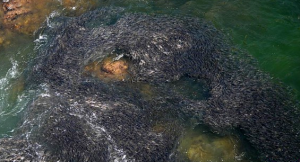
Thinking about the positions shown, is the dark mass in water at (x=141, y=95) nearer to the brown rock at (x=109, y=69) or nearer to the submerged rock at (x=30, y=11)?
the brown rock at (x=109, y=69)

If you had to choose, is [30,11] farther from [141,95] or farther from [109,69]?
[141,95]

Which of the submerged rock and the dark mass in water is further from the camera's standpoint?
the submerged rock

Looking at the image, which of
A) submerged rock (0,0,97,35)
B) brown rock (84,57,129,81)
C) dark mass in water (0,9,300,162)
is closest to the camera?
dark mass in water (0,9,300,162)

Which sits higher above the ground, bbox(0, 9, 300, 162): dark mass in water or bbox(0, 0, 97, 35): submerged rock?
bbox(0, 0, 97, 35): submerged rock

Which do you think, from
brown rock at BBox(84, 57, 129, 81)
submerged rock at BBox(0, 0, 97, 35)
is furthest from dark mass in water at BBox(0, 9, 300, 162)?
submerged rock at BBox(0, 0, 97, 35)

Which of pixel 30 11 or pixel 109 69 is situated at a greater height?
pixel 30 11

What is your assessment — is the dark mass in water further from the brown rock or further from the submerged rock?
the submerged rock

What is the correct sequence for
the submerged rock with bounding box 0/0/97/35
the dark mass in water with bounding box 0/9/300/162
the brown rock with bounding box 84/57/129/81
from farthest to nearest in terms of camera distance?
the submerged rock with bounding box 0/0/97/35, the brown rock with bounding box 84/57/129/81, the dark mass in water with bounding box 0/9/300/162

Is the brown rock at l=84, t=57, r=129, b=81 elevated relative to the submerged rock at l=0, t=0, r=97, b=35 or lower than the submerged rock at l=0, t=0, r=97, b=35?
lower

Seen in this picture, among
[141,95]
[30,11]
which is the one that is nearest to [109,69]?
[141,95]
